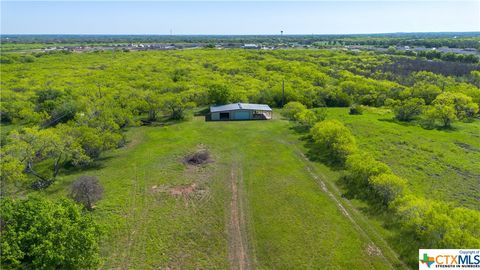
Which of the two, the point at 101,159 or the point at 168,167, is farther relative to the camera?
the point at 101,159

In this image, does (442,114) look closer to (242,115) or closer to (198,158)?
(242,115)

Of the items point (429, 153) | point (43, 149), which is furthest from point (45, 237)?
point (429, 153)

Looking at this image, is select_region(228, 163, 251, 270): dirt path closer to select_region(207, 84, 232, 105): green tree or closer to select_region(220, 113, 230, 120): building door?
select_region(220, 113, 230, 120): building door

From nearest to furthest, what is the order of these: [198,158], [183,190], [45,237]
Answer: [45,237], [183,190], [198,158]

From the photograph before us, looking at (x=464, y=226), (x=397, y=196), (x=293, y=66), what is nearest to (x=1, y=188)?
(x=397, y=196)

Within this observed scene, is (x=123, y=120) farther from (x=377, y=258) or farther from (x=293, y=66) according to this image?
(x=293, y=66)
